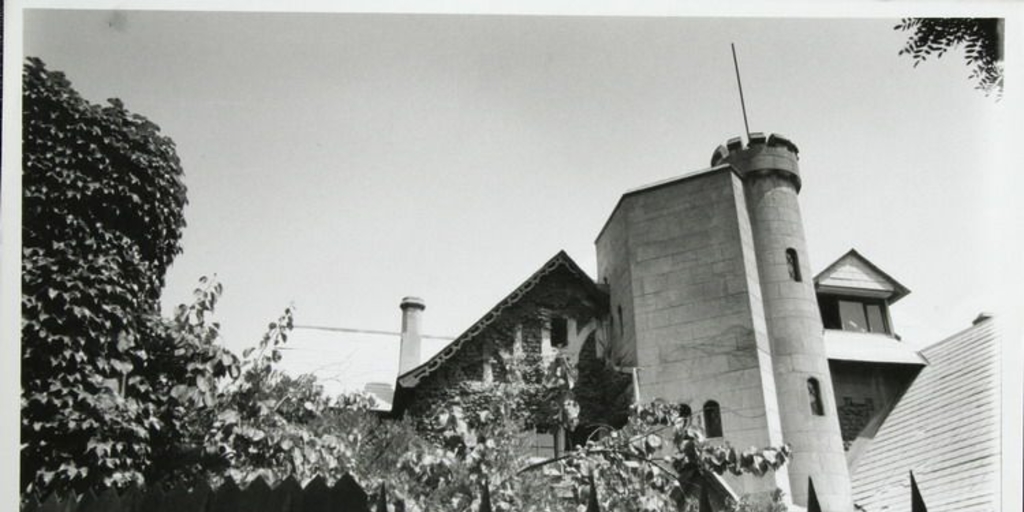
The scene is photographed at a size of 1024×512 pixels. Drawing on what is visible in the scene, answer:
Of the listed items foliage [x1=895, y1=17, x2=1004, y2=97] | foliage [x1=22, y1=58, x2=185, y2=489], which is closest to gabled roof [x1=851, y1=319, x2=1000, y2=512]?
foliage [x1=895, y1=17, x2=1004, y2=97]

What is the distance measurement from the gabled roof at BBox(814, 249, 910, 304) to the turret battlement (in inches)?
96.7

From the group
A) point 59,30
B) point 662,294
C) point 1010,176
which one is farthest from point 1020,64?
point 662,294

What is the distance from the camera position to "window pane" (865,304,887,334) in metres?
16.5

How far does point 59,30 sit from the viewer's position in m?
4.41

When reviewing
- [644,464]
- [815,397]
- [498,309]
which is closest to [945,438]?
[815,397]

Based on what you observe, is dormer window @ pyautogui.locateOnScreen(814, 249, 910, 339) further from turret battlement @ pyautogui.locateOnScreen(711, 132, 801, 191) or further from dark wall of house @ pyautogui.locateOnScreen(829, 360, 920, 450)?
turret battlement @ pyautogui.locateOnScreen(711, 132, 801, 191)

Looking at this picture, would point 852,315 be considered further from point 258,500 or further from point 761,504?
point 258,500

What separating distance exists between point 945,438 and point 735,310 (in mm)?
3786

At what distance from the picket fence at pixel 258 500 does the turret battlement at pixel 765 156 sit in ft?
43.3

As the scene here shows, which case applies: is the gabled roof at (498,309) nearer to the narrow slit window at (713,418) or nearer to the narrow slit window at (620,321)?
the narrow slit window at (620,321)

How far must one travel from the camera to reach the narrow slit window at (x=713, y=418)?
41.2 ft

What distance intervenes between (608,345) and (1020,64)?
10705 millimetres

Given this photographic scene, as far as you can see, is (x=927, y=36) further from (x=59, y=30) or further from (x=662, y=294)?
(x=662, y=294)

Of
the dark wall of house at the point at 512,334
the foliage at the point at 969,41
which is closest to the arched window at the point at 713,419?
the dark wall of house at the point at 512,334
